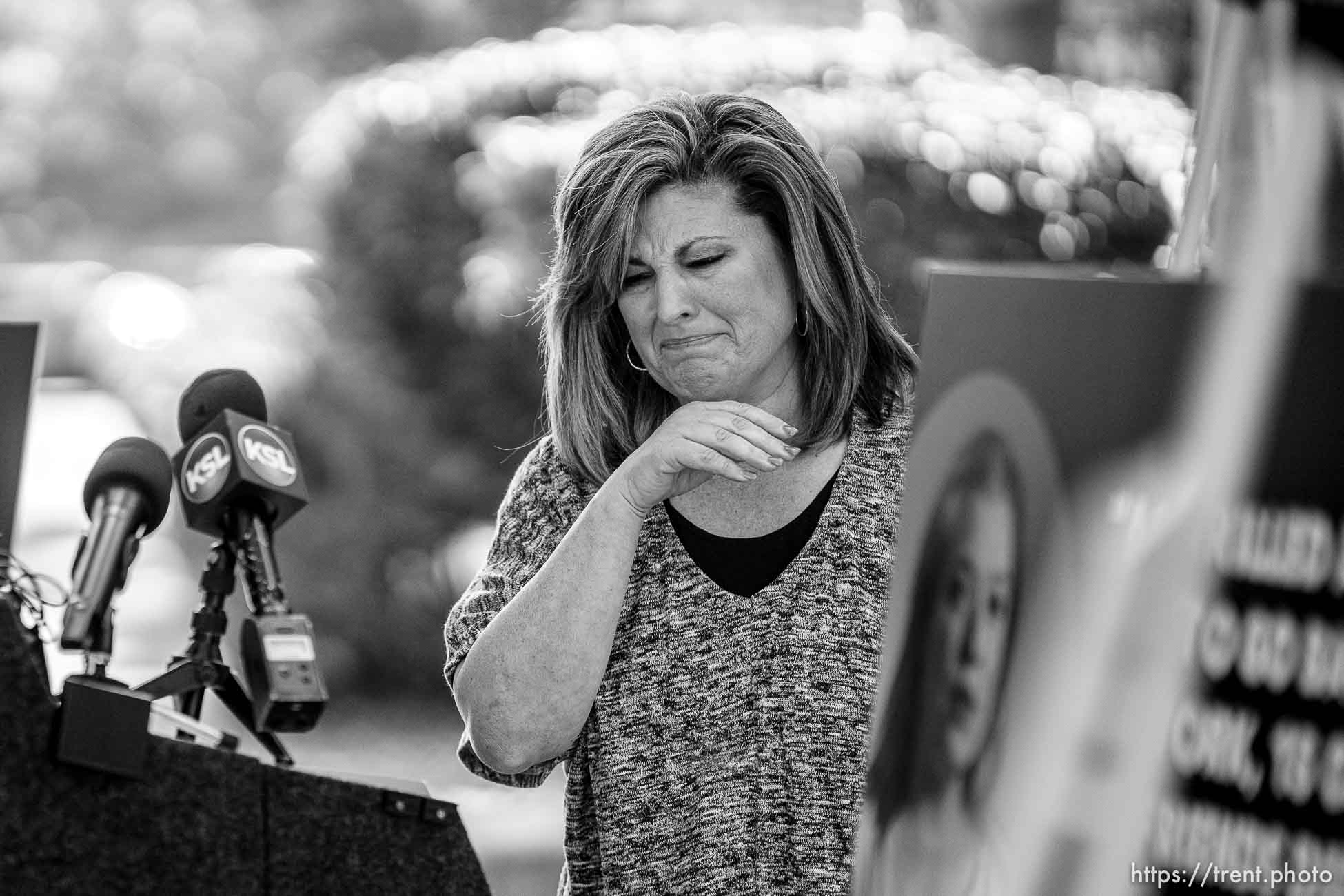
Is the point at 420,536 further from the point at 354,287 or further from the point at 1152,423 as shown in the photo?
the point at 1152,423

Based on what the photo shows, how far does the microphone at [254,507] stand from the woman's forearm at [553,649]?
34 centimetres

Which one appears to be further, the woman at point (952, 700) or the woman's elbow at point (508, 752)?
the woman's elbow at point (508, 752)

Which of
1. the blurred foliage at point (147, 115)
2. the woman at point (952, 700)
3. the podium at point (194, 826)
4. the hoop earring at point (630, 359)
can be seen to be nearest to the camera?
the woman at point (952, 700)

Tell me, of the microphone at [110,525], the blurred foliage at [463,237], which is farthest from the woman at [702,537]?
the blurred foliage at [463,237]

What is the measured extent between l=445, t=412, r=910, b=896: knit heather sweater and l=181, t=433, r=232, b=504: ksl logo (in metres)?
0.49

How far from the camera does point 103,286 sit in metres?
6.34

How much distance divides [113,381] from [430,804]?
14.9ft

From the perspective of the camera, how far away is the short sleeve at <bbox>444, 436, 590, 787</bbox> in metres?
1.89

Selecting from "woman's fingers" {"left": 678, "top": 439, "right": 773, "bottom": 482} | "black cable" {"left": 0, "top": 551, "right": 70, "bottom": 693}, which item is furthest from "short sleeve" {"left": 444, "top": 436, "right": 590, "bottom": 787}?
"black cable" {"left": 0, "top": 551, "right": 70, "bottom": 693}

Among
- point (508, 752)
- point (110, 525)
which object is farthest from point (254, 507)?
point (508, 752)

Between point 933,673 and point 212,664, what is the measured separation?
77 cm

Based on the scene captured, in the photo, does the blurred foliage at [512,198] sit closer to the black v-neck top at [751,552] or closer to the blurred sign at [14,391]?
the black v-neck top at [751,552]

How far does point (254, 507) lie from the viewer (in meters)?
1.51

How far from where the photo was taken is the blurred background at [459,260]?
16.0 feet
